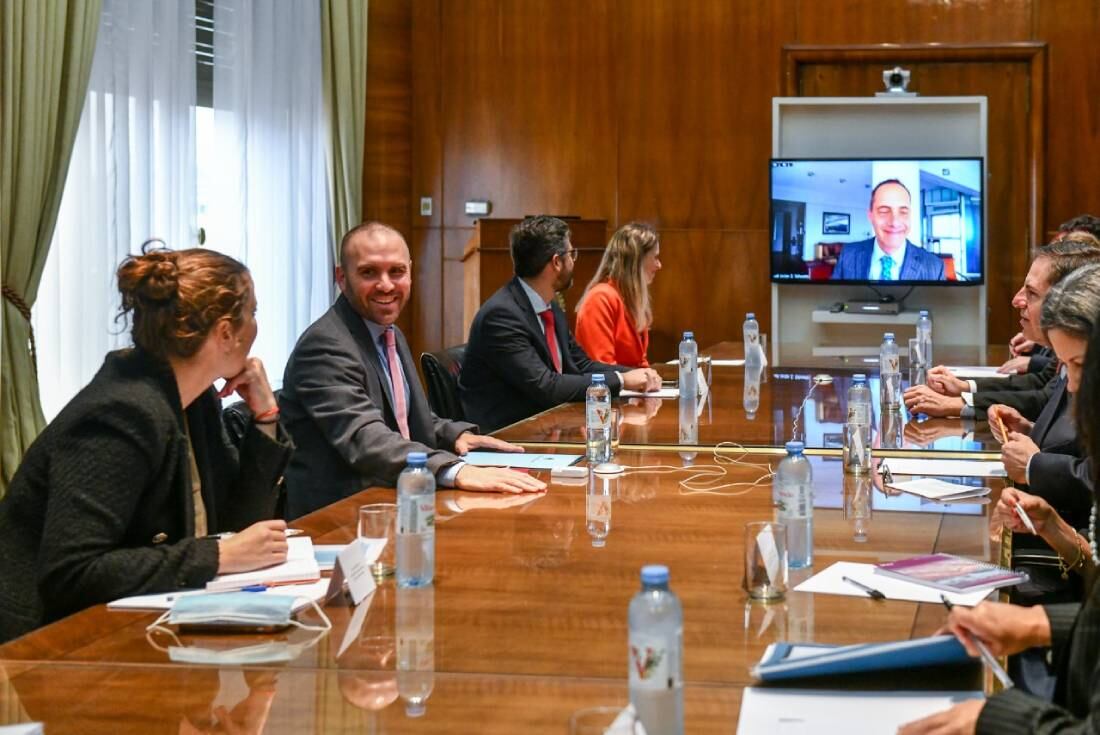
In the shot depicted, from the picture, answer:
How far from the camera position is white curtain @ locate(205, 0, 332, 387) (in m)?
7.43

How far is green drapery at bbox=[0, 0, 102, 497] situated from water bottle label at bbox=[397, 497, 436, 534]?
3.60m

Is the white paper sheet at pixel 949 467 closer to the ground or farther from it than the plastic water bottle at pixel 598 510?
farther from it

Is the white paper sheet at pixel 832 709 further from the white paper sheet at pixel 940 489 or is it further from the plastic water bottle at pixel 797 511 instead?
the white paper sheet at pixel 940 489

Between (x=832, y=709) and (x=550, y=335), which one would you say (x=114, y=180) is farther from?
(x=832, y=709)

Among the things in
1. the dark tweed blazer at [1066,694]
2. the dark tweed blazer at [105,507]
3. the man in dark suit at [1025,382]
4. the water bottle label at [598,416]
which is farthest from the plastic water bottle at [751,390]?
the dark tweed blazer at [1066,694]

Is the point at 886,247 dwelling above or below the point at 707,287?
above

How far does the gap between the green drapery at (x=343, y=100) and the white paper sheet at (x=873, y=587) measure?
6.62 metres

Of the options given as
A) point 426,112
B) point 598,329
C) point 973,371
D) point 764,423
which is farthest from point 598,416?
point 426,112

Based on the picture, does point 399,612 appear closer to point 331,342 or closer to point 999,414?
point 331,342

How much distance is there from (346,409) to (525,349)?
5.79 feet

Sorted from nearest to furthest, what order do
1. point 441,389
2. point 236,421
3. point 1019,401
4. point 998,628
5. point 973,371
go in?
point 998,628
point 236,421
point 1019,401
point 441,389
point 973,371

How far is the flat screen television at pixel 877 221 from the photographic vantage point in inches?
332

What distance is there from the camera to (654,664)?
1.42m

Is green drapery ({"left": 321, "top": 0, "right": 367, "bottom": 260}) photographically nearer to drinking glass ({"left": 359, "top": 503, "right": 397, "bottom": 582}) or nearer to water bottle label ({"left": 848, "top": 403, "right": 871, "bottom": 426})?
water bottle label ({"left": 848, "top": 403, "right": 871, "bottom": 426})
